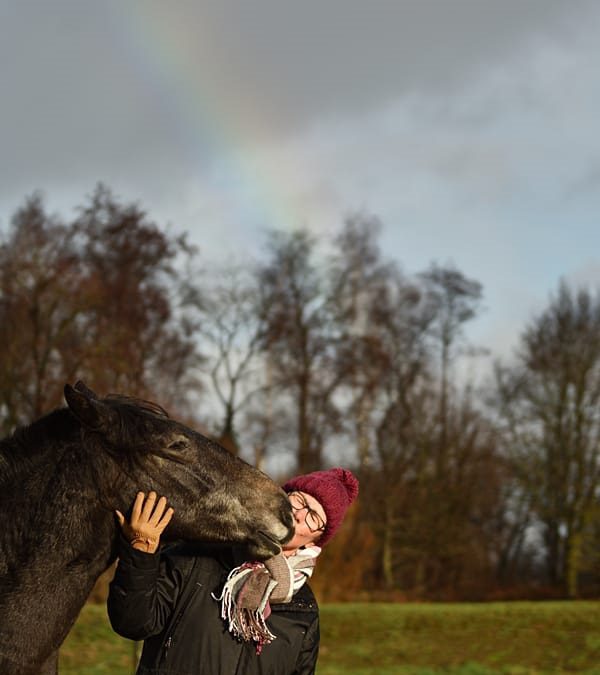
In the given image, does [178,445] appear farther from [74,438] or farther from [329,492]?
[329,492]

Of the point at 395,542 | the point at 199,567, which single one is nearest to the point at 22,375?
the point at 395,542

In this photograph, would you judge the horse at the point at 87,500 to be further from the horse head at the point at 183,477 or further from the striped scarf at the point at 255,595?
the striped scarf at the point at 255,595

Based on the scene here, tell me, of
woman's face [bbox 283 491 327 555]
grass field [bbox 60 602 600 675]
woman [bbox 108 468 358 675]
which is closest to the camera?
woman [bbox 108 468 358 675]

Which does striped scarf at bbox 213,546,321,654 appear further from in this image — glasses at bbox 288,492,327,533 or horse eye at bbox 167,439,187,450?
horse eye at bbox 167,439,187,450

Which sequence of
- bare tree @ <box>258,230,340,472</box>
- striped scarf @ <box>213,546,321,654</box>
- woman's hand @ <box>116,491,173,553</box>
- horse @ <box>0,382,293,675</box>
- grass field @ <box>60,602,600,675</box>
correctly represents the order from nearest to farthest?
horse @ <box>0,382,293,675</box>, woman's hand @ <box>116,491,173,553</box>, striped scarf @ <box>213,546,321,654</box>, grass field @ <box>60,602,600,675</box>, bare tree @ <box>258,230,340,472</box>

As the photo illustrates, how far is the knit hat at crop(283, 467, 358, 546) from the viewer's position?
4719 millimetres

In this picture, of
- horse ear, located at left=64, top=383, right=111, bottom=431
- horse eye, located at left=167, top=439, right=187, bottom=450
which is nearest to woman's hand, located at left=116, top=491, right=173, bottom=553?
horse eye, located at left=167, top=439, right=187, bottom=450

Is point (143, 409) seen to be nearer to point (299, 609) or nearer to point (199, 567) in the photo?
point (199, 567)

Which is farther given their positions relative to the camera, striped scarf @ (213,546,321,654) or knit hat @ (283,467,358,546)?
knit hat @ (283,467,358,546)

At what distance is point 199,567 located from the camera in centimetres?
462

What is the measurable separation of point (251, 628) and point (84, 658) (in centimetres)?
1227

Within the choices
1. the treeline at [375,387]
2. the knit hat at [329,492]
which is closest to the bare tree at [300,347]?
the treeline at [375,387]

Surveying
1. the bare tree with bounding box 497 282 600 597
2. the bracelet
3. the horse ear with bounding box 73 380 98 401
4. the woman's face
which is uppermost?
the bare tree with bounding box 497 282 600 597

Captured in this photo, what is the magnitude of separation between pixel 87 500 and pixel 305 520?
117 centimetres
